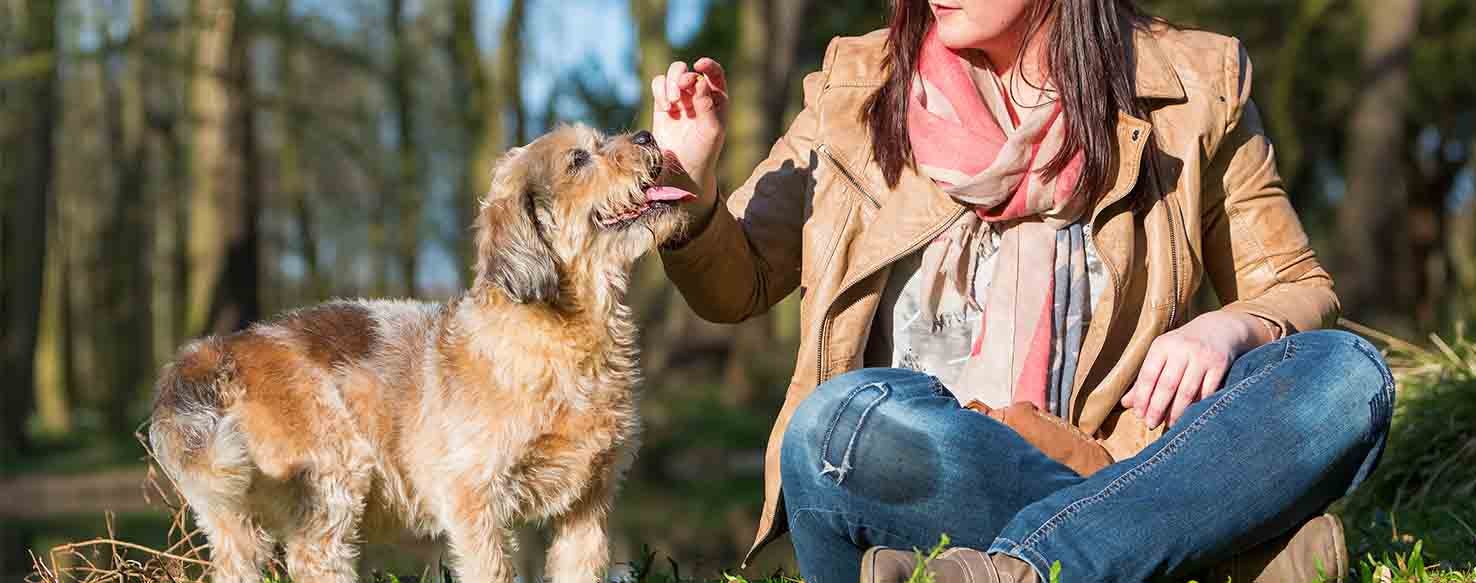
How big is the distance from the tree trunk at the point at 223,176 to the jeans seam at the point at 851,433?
12776mm

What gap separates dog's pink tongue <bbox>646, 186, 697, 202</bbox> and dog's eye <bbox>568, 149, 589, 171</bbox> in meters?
0.22

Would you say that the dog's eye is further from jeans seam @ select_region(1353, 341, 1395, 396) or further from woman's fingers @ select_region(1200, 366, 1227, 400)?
jeans seam @ select_region(1353, 341, 1395, 396)

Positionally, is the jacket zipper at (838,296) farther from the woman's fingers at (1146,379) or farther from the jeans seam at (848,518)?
the woman's fingers at (1146,379)

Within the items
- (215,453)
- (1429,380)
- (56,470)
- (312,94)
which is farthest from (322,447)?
(312,94)

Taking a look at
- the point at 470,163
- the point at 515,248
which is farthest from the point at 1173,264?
the point at 470,163

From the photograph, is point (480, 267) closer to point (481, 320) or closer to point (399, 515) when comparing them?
point (481, 320)

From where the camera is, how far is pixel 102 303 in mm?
26781

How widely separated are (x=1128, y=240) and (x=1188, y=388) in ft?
1.83

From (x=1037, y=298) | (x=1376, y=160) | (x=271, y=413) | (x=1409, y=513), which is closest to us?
(x=1037, y=298)

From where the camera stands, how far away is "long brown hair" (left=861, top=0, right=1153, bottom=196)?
3586mm

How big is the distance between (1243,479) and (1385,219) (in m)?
11.3

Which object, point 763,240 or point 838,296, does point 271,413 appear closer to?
point 763,240

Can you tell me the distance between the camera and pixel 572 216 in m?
3.88

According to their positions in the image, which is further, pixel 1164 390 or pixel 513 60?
pixel 513 60
